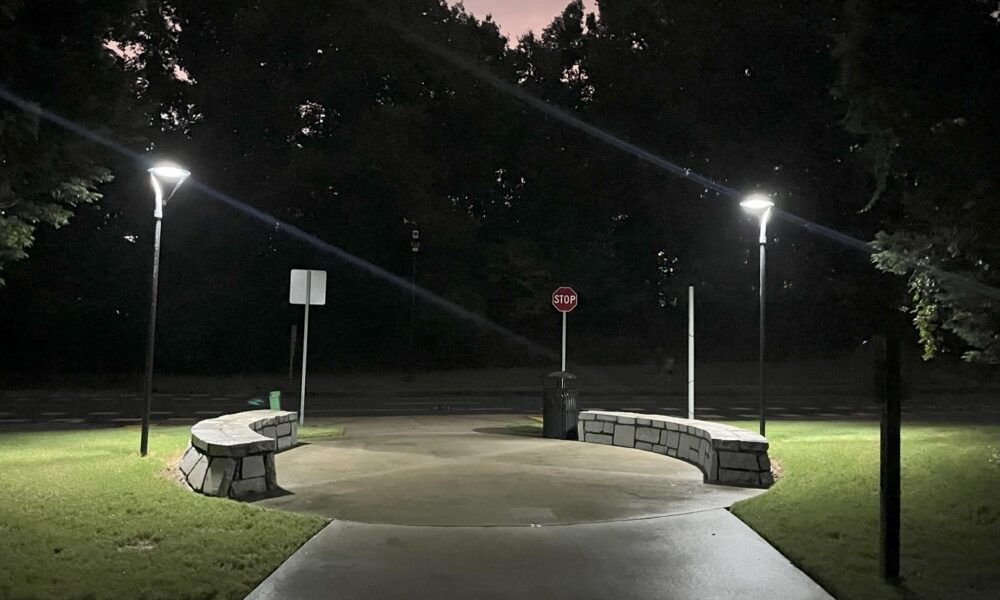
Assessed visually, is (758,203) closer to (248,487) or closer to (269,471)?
(269,471)

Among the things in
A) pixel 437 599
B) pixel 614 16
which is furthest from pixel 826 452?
pixel 614 16

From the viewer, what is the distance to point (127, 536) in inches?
268

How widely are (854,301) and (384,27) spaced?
24994 millimetres

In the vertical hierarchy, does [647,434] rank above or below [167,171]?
below

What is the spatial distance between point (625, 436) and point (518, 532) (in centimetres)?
659

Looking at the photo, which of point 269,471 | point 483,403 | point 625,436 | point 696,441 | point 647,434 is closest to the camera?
point 269,471

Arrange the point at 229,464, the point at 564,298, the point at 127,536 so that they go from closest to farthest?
1. the point at 127,536
2. the point at 229,464
3. the point at 564,298

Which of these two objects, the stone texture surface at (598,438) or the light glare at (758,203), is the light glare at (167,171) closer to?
the stone texture surface at (598,438)

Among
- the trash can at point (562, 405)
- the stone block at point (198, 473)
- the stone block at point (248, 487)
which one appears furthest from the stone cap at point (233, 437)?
the trash can at point (562, 405)

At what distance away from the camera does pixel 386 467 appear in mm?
11195

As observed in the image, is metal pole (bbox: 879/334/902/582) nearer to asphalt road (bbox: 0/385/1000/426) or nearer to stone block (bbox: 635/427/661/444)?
stone block (bbox: 635/427/661/444)

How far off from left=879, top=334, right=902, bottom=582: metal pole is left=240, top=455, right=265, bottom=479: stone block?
6.25m

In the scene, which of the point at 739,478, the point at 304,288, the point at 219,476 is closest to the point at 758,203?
the point at 739,478

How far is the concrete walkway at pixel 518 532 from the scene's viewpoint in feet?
19.0
